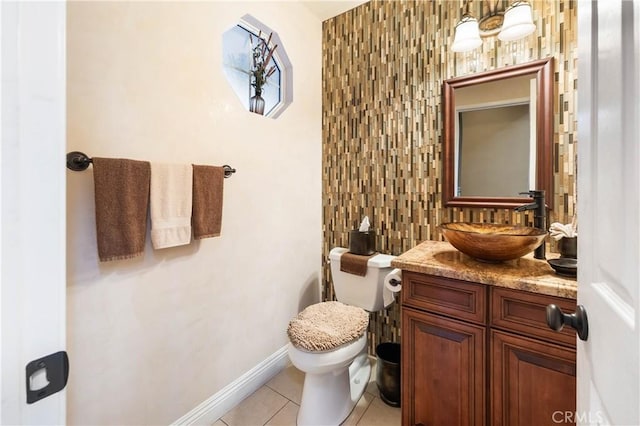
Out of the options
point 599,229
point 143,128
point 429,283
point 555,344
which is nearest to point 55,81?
point 143,128

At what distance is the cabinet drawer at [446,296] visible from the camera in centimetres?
113

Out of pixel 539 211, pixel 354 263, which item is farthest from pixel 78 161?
pixel 539 211

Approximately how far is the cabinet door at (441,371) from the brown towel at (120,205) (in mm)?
1205

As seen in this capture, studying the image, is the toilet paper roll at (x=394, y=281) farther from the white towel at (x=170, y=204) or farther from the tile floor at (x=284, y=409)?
the white towel at (x=170, y=204)

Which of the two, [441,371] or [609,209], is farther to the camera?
[441,371]

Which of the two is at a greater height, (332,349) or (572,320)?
(572,320)

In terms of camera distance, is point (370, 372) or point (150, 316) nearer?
point (150, 316)

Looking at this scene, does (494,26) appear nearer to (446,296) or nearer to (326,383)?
(446,296)

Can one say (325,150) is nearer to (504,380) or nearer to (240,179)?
(240,179)

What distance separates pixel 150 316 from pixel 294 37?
193 cm

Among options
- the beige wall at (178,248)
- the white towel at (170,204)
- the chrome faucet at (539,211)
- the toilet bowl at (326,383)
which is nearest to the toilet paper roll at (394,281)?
the toilet bowl at (326,383)

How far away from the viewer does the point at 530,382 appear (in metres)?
1.04

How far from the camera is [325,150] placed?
2.29 metres

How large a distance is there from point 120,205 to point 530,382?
1.67 meters
